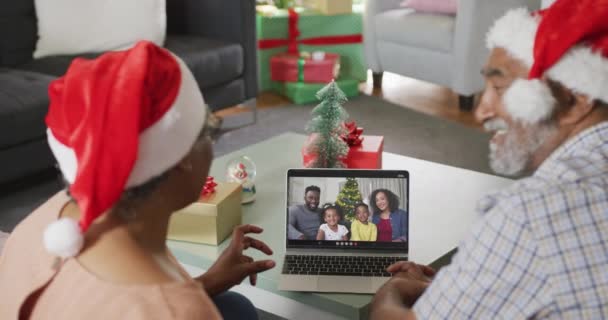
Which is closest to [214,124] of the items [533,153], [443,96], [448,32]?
[533,153]

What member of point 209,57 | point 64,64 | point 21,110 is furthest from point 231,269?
point 209,57

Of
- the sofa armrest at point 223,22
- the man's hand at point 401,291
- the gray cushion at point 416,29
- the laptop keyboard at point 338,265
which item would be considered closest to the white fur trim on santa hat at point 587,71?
the man's hand at point 401,291

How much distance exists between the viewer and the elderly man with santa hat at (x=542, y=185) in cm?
101

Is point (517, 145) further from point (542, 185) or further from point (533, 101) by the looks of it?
point (542, 185)

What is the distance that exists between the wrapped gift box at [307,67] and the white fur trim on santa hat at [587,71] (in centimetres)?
304

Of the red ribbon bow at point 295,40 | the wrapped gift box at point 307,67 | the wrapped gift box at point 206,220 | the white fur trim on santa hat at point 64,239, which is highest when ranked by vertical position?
the white fur trim on santa hat at point 64,239

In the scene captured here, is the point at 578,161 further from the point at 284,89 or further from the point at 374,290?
the point at 284,89

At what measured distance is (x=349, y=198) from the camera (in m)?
1.82

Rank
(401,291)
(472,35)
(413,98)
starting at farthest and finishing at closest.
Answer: (413,98) → (472,35) → (401,291)

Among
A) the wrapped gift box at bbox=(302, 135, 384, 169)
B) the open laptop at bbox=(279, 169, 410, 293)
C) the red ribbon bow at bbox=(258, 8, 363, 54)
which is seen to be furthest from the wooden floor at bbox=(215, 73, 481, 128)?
the open laptop at bbox=(279, 169, 410, 293)

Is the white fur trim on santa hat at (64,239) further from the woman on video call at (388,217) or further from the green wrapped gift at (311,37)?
the green wrapped gift at (311,37)

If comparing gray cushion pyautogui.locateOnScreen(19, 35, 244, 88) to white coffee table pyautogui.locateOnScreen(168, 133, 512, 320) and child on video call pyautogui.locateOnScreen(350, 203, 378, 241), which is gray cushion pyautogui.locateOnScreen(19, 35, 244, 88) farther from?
child on video call pyautogui.locateOnScreen(350, 203, 378, 241)

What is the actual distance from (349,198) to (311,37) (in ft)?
9.09

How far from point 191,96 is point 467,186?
130cm
